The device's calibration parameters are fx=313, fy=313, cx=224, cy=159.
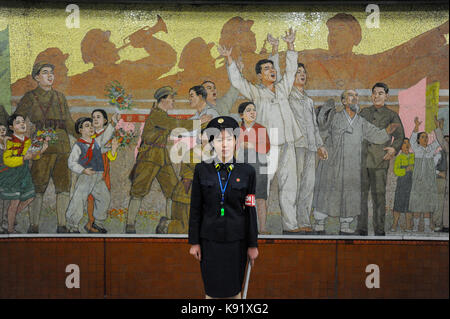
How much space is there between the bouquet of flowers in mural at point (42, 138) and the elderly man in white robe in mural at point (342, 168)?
10.9 feet

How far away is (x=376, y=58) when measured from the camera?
152 inches

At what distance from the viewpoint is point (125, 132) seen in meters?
3.88

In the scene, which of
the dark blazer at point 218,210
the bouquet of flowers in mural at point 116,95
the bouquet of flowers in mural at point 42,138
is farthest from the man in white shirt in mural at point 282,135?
the bouquet of flowers in mural at point 42,138

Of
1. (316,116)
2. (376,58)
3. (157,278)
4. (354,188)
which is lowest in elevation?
(157,278)

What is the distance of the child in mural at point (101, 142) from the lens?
152 inches

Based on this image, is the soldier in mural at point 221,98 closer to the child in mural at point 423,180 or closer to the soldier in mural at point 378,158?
the soldier in mural at point 378,158

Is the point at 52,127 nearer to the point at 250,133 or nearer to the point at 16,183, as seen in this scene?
the point at 16,183

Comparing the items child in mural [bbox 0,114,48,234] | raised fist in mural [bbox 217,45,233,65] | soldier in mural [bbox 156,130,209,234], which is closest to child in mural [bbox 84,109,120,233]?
child in mural [bbox 0,114,48,234]

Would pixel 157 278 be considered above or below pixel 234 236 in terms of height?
below

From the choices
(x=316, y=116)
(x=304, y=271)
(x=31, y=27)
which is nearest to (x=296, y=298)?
(x=304, y=271)

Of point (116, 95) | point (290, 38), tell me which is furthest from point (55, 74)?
point (290, 38)

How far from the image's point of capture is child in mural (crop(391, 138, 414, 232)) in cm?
387

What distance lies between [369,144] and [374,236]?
114 cm

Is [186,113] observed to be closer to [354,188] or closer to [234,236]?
[234,236]
